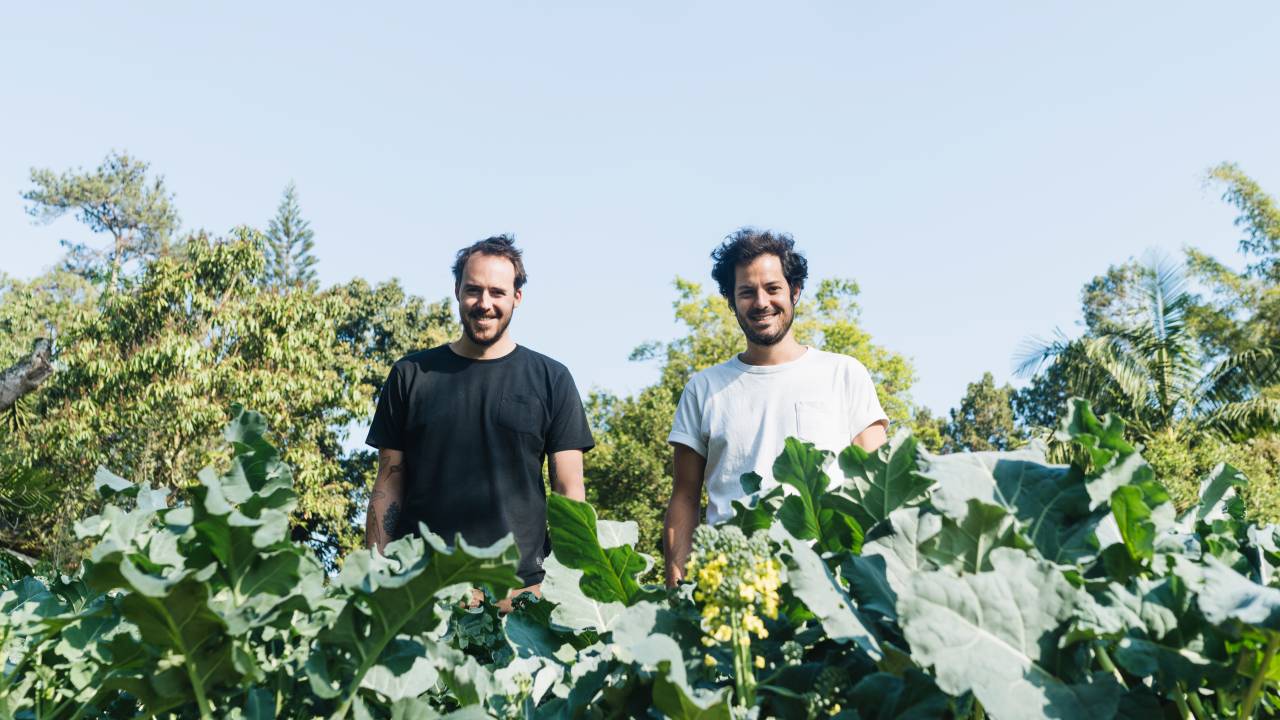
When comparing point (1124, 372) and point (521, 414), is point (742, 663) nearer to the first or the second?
point (521, 414)

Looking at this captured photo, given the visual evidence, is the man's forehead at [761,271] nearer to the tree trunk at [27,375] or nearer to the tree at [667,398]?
the tree trunk at [27,375]

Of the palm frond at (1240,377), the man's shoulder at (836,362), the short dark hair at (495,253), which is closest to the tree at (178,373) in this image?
the short dark hair at (495,253)

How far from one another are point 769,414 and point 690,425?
0.32 meters

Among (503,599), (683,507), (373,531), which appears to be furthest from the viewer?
(373,531)

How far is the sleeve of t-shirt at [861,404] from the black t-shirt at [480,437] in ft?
3.25

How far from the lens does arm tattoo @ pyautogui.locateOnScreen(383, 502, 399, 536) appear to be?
3521 mm

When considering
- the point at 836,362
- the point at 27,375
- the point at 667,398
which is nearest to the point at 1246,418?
the point at 667,398

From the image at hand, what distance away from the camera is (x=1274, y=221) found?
90.3ft

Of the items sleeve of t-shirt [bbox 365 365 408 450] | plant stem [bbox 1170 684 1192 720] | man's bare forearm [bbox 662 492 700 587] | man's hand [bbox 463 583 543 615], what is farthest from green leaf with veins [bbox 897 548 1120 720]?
sleeve of t-shirt [bbox 365 365 408 450]

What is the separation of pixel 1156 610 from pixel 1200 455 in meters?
21.1

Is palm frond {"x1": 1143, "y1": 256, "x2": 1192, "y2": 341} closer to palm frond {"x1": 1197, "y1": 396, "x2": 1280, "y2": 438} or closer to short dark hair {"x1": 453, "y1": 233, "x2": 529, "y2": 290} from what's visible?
palm frond {"x1": 1197, "y1": 396, "x2": 1280, "y2": 438}

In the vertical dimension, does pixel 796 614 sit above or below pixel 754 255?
below

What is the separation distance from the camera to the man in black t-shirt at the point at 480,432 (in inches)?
136

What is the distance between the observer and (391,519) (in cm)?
355
